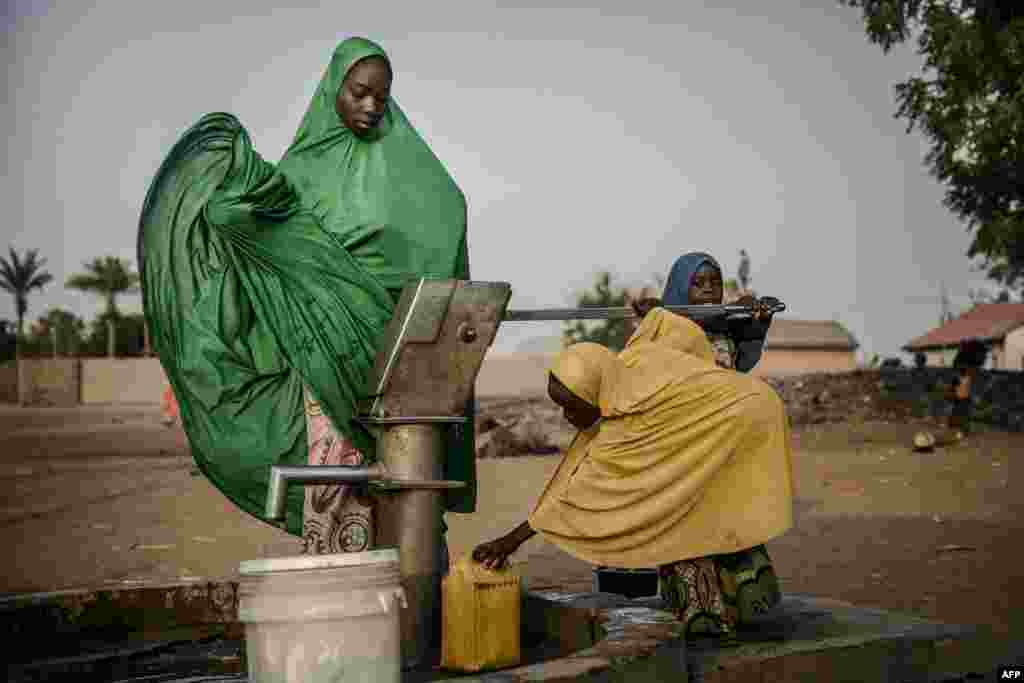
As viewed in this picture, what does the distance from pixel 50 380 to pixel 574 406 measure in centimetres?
4621

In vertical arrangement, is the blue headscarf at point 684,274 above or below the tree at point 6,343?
below

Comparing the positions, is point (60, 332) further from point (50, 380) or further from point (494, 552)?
point (494, 552)

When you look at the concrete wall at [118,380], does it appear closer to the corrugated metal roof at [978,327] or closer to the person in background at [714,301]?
the corrugated metal roof at [978,327]

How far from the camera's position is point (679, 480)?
4199 mm

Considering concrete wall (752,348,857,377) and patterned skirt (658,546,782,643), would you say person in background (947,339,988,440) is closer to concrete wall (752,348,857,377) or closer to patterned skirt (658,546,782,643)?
patterned skirt (658,546,782,643)

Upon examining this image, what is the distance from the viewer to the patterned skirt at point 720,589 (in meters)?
4.32

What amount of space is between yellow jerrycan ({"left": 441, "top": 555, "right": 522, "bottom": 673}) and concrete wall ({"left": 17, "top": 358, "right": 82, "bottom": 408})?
4541cm

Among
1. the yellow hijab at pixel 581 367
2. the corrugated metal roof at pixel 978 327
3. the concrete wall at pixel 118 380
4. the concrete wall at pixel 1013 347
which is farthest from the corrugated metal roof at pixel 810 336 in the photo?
the yellow hijab at pixel 581 367

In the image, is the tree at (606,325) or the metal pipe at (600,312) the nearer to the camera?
the metal pipe at (600,312)

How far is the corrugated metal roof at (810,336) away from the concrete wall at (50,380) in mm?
33684

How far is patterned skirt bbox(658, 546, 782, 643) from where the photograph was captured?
4.32 metres

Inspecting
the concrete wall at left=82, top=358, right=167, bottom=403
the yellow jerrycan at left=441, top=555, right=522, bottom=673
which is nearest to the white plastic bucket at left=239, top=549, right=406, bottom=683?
the yellow jerrycan at left=441, top=555, right=522, bottom=673

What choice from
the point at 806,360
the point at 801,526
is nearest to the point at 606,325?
the point at 806,360

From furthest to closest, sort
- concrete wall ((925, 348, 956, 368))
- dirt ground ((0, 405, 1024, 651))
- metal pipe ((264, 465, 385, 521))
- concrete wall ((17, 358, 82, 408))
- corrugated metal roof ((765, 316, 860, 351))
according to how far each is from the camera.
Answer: corrugated metal roof ((765, 316, 860, 351)), concrete wall ((925, 348, 956, 368)), concrete wall ((17, 358, 82, 408)), dirt ground ((0, 405, 1024, 651)), metal pipe ((264, 465, 385, 521))
